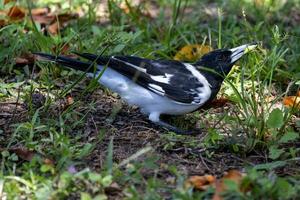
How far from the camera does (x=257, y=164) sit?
3930 millimetres

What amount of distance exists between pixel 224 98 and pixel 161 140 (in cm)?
93

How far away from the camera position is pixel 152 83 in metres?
4.61

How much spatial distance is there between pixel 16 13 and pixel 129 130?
210 centimetres

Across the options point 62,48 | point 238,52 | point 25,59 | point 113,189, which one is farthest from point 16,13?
point 113,189

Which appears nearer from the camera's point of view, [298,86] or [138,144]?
[138,144]

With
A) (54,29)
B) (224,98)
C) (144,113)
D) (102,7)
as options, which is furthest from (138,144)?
(102,7)

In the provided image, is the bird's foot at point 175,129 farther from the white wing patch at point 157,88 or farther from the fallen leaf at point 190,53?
the fallen leaf at point 190,53

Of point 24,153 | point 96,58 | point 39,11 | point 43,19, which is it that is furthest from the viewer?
point 39,11

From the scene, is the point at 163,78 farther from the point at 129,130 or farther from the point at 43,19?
the point at 43,19

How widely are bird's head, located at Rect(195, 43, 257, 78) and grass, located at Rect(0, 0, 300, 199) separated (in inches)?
5.6

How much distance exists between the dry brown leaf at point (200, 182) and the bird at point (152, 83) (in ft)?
3.42

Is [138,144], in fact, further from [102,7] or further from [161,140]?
[102,7]

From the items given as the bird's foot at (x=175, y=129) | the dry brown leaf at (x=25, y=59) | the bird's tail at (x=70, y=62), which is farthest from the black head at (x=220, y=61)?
the dry brown leaf at (x=25, y=59)

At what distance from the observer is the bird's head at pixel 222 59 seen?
16.1 feet
